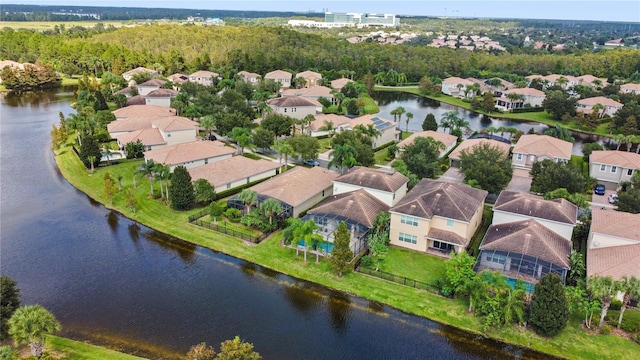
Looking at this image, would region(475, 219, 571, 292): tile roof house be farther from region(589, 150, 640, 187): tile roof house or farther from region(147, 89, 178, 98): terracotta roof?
region(147, 89, 178, 98): terracotta roof

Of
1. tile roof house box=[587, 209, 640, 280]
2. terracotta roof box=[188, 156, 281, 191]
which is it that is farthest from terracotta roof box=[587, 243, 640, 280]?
terracotta roof box=[188, 156, 281, 191]

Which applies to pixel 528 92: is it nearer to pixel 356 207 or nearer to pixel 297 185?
pixel 297 185

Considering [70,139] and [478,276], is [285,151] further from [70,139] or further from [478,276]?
[70,139]

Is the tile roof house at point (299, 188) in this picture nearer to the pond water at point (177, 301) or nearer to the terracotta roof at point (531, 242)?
the pond water at point (177, 301)

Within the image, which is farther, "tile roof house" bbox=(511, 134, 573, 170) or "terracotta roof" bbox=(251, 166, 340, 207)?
"tile roof house" bbox=(511, 134, 573, 170)

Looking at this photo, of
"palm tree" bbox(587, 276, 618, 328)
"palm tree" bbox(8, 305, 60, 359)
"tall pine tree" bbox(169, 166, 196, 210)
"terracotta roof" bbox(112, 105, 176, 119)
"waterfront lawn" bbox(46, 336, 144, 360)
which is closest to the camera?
"palm tree" bbox(8, 305, 60, 359)

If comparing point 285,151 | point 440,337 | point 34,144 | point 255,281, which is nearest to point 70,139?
point 34,144
